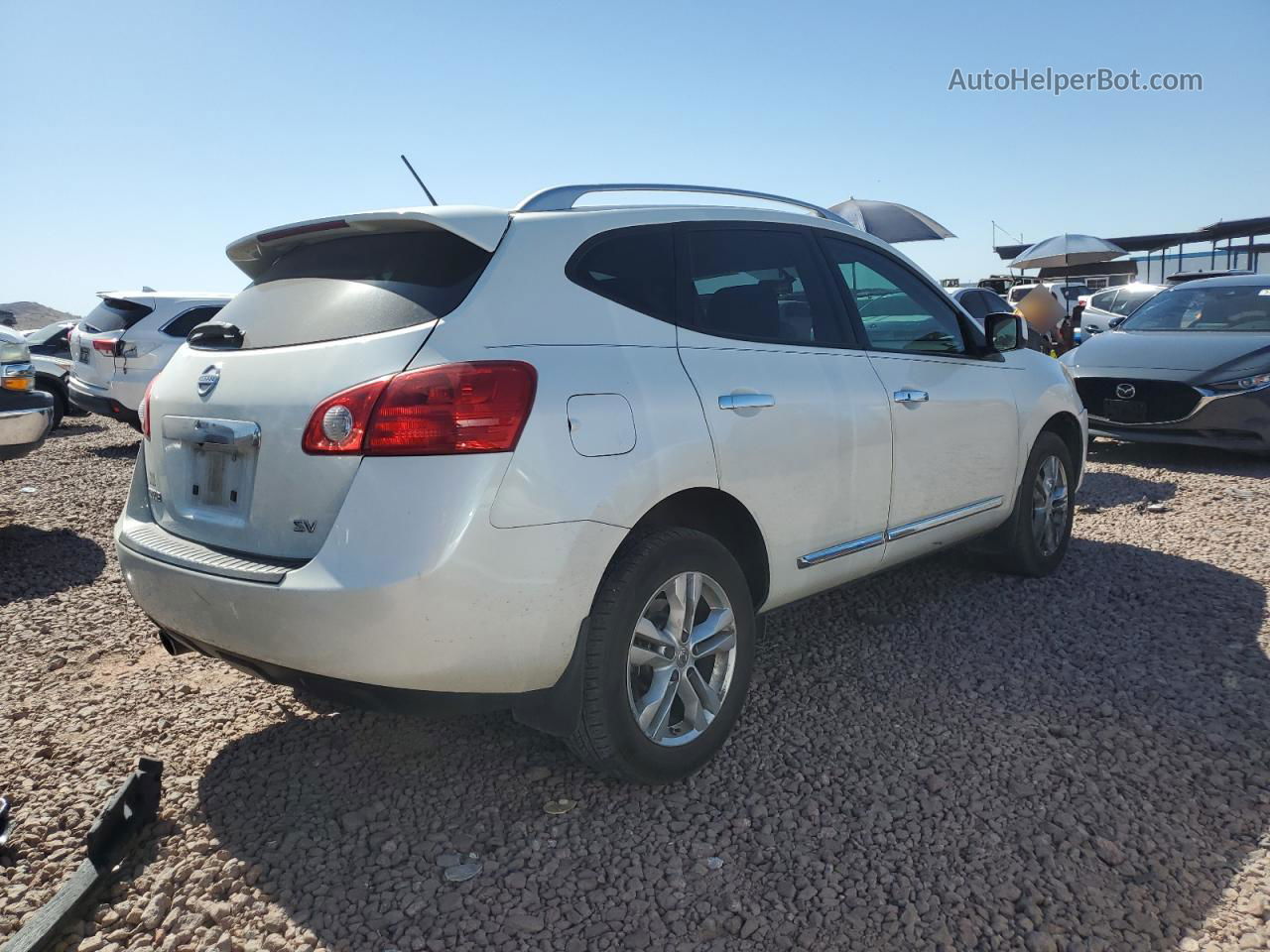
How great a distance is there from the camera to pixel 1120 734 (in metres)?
3.28

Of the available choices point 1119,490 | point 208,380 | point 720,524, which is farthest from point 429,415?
point 1119,490

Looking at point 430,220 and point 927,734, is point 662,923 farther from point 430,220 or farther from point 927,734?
point 430,220

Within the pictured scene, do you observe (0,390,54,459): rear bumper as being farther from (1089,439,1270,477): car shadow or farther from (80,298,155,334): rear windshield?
(1089,439,1270,477): car shadow

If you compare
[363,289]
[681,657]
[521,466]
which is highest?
[363,289]

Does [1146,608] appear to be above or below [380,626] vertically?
below

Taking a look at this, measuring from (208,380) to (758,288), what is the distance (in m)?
1.82

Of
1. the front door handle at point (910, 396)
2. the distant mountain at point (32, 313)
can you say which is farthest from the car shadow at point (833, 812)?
the distant mountain at point (32, 313)

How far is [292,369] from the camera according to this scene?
262 cm

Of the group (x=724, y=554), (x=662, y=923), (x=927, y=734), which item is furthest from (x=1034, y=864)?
(x=724, y=554)

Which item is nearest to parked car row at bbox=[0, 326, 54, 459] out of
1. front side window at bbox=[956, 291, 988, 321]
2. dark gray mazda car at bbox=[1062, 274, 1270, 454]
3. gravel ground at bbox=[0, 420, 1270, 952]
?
gravel ground at bbox=[0, 420, 1270, 952]

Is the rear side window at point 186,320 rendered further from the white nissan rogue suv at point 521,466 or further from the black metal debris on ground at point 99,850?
the black metal debris on ground at point 99,850

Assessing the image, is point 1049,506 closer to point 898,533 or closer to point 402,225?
point 898,533

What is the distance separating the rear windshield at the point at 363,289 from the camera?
8.53 feet

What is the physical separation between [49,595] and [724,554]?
13.0 feet
